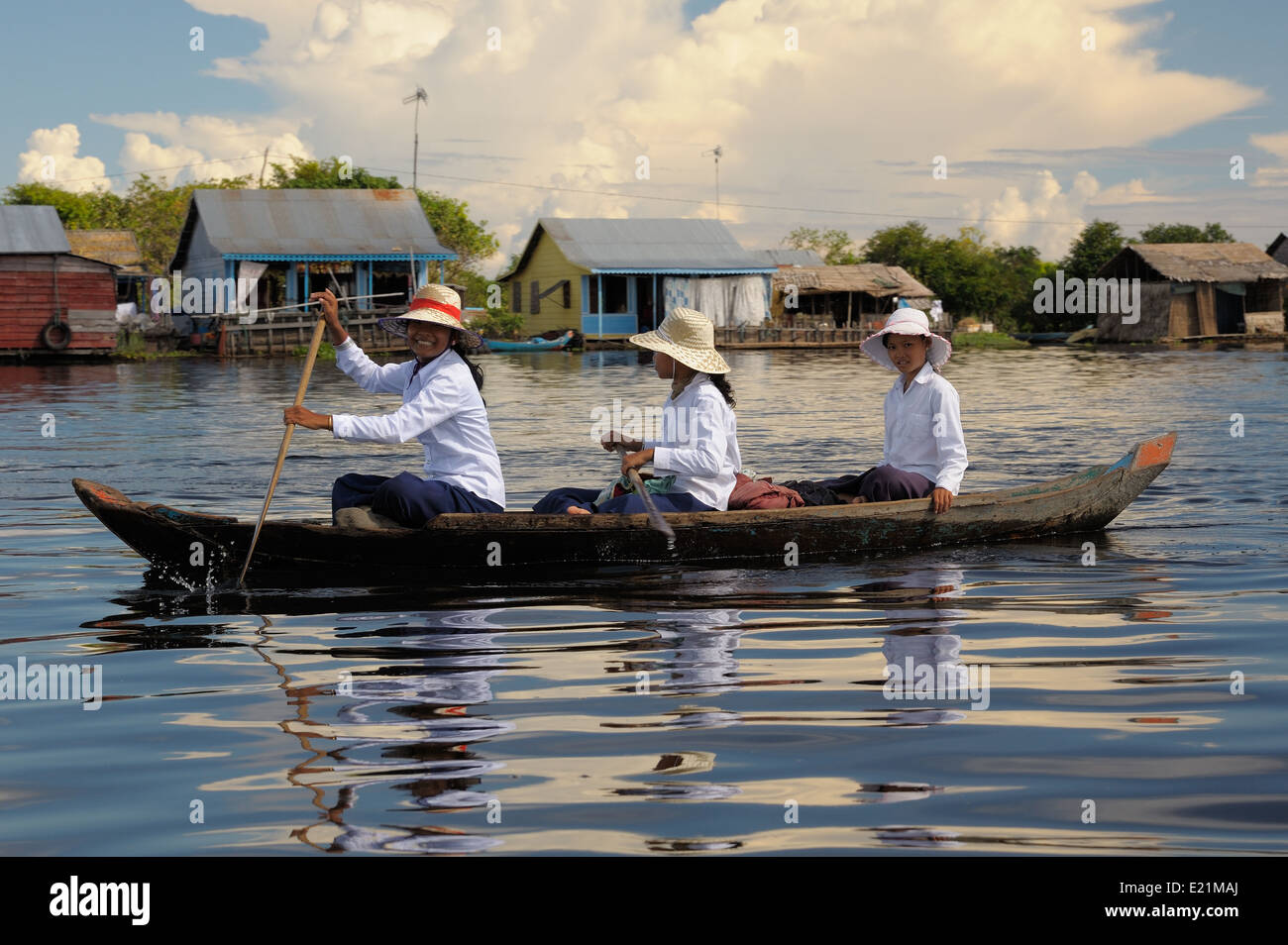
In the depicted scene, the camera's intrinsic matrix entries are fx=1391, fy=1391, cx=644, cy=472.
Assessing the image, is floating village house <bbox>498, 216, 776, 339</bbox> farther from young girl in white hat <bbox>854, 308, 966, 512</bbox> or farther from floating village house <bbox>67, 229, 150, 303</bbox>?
young girl in white hat <bbox>854, 308, 966, 512</bbox>

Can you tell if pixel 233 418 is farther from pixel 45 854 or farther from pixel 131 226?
pixel 131 226

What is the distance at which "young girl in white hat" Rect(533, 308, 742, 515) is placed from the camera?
6.46 meters

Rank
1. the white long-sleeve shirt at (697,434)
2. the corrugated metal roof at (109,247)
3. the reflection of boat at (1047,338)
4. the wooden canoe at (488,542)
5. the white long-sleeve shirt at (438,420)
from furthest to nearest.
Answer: the reflection of boat at (1047,338)
the corrugated metal roof at (109,247)
the wooden canoe at (488,542)
the white long-sleeve shirt at (697,434)
the white long-sleeve shirt at (438,420)

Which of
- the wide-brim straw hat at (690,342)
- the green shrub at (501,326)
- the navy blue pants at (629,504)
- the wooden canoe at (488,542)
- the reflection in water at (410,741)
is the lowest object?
the reflection in water at (410,741)

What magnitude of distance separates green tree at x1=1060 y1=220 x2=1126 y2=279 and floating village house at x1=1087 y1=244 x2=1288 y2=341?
14.1 ft

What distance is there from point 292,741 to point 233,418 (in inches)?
528

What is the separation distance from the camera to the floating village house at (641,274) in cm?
3916

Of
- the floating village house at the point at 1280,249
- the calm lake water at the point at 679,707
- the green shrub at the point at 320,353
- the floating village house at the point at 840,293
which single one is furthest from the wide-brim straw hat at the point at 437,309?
the floating village house at the point at 1280,249

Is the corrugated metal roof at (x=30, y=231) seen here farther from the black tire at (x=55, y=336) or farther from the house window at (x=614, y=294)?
the house window at (x=614, y=294)

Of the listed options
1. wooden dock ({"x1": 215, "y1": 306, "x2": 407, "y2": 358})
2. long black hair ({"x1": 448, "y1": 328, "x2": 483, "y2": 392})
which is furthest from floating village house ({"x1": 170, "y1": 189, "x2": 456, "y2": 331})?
long black hair ({"x1": 448, "y1": 328, "x2": 483, "y2": 392})

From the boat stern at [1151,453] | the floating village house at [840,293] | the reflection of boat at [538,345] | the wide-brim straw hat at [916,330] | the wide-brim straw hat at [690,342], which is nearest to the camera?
the wide-brim straw hat at [690,342]

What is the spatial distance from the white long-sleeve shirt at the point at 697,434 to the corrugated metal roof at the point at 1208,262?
34.9 m

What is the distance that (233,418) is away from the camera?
1688 cm
